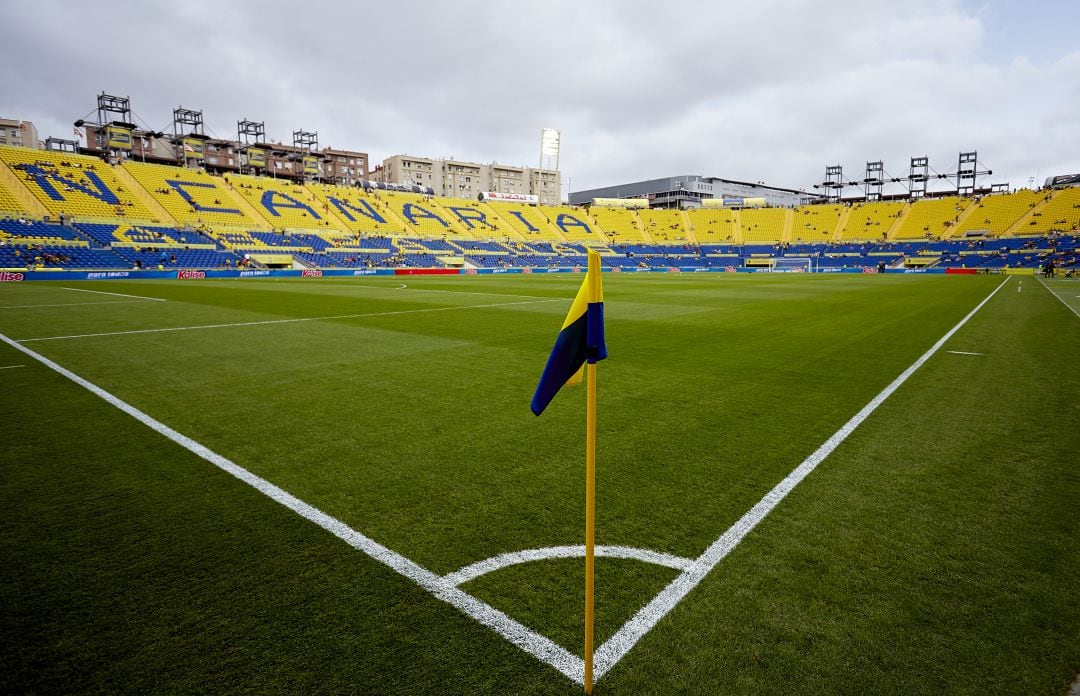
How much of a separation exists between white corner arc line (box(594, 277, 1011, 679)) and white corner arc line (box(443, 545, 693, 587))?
132 millimetres

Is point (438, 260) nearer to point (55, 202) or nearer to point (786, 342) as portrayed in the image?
point (55, 202)

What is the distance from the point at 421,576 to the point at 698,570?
4.89ft

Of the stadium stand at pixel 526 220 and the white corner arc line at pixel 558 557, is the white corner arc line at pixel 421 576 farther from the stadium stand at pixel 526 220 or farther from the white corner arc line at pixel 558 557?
the stadium stand at pixel 526 220

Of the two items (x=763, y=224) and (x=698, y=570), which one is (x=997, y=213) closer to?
(x=763, y=224)

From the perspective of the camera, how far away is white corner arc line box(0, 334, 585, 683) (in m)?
2.32

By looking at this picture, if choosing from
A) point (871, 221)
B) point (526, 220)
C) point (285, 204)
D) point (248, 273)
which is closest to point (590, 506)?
point (248, 273)

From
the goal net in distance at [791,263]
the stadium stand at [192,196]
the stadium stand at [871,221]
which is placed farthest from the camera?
the stadium stand at [871,221]

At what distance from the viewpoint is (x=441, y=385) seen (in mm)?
7121

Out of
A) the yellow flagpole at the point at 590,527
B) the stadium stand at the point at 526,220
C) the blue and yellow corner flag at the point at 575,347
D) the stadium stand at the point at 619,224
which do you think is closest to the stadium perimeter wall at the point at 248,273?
the stadium stand at the point at 526,220

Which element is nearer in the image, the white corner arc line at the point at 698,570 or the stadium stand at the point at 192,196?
the white corner arc line at the point at 698,570

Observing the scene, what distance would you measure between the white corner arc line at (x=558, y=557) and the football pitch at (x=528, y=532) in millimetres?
23

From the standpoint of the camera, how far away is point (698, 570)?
2.94 m

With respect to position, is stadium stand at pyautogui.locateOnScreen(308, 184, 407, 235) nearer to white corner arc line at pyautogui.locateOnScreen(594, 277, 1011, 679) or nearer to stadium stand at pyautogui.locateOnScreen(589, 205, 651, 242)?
stadium stand at pyautogui.locateOnScreen(589, 205, 651, 242)

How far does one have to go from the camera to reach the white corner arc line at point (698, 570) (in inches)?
93.0
